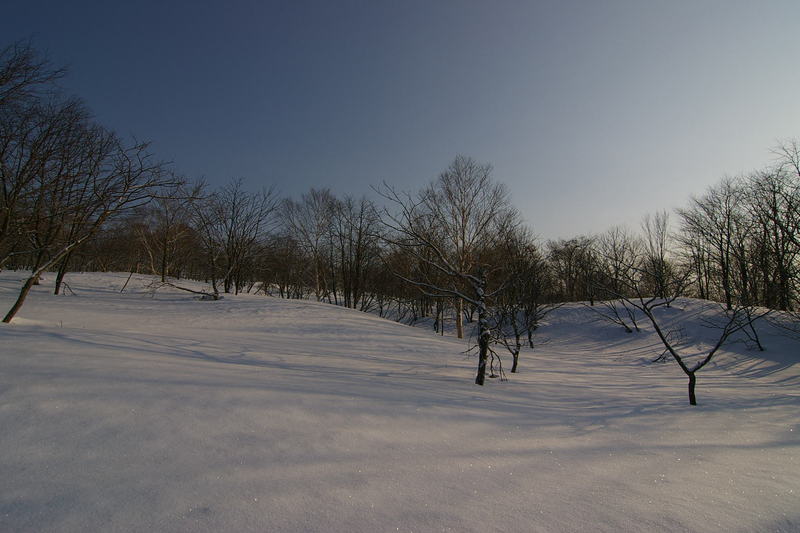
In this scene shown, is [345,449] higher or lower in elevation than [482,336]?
lower

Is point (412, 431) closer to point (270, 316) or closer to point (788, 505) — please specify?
point (788, 505)

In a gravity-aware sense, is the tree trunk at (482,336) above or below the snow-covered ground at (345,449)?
above

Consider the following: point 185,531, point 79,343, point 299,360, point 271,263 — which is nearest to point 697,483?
point 185,531

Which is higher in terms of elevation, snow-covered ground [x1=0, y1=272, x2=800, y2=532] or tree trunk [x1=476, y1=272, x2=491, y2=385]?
tree trunk [x1=476, y1=272, x2=491, y2=385]

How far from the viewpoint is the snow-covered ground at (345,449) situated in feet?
7.18

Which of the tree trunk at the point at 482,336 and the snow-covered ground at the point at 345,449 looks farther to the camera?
the tree trunk at the point at 482,336

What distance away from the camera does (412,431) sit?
3771 mm

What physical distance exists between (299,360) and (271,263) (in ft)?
101

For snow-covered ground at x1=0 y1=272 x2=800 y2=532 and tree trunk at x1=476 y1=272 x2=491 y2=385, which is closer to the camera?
snow-covered ground at x1=0 y1=272 x2=800 y2=532

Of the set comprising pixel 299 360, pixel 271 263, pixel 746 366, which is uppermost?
pixel 271 263

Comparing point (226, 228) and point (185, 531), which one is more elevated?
point (226, 228)

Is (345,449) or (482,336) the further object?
(482,336)

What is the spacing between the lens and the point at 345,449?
10.3ft

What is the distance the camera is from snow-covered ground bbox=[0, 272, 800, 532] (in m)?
2.19
